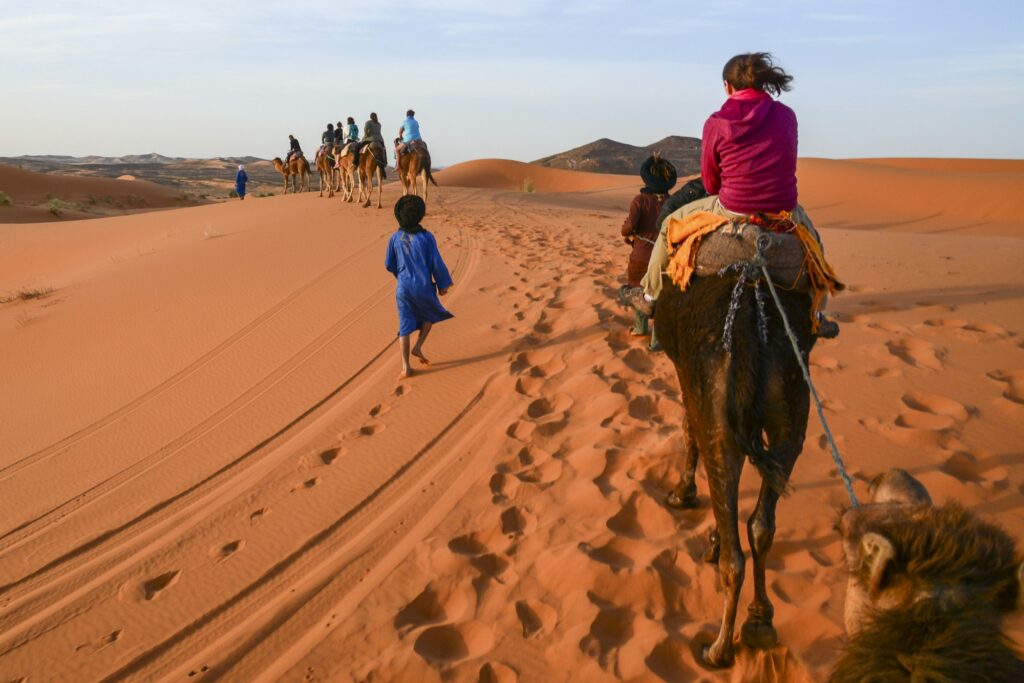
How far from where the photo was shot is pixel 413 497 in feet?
15.3

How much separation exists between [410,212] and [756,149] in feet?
13.7

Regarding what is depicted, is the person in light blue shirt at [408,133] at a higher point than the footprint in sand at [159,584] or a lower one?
higher

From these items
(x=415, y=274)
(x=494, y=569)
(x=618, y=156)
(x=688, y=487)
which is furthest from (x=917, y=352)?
(x=618, y=156)

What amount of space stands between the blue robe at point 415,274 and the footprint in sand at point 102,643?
12.1ft

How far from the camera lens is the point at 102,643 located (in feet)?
11.4

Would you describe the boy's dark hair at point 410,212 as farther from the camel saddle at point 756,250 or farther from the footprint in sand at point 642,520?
the camel saddle at point 756,250

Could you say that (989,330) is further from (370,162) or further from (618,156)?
(618,156)

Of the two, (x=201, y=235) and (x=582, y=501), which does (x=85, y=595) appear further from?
(x=201, y=235)

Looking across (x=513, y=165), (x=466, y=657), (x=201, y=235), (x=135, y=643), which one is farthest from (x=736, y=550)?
(x=513, y=165)

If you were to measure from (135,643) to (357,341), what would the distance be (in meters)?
4.84

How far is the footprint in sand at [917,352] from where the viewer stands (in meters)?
5.84

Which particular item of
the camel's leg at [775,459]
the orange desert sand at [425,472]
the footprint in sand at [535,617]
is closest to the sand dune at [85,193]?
the orange desert sand at [425,472]

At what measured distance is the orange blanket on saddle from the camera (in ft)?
9.83

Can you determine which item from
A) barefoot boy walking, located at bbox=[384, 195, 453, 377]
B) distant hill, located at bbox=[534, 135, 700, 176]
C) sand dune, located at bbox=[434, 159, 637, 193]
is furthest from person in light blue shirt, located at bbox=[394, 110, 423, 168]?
distant hill, located at bbox=[534, 135, 700, 176]
